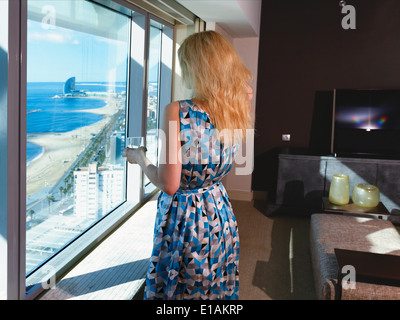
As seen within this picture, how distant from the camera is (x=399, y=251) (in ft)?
8.39

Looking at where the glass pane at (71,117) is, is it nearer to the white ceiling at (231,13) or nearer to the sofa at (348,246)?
the white ceiling at (231,13)

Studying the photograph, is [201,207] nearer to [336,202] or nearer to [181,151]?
[181,151]

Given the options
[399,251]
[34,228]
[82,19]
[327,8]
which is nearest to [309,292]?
[399,251]

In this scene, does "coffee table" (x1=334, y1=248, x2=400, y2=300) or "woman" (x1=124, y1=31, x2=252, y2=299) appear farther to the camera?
"coffee table" (x1=334, y1=248, x2=400, y2=300)

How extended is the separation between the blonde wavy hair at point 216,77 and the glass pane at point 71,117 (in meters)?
1.06

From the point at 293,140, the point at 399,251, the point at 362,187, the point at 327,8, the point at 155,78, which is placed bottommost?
the point at 399,251

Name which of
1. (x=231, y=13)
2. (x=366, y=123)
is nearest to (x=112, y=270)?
(x=231, y=13)

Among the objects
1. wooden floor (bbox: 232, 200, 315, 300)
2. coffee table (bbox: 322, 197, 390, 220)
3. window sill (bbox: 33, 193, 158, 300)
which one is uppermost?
coffee table (bbox: 322, 197, 390, 220)

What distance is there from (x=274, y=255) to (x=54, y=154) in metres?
A: 1.97

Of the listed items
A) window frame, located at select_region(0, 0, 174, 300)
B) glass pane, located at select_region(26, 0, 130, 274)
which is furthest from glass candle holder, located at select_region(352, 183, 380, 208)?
window frame, located at select_region(0, 0, 174, 300)

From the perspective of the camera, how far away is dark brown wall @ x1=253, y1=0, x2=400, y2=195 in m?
4.61

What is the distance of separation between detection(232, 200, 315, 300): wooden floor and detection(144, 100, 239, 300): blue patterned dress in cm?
122

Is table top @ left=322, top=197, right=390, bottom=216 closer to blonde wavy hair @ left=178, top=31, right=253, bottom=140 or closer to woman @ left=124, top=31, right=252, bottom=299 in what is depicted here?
woman @ left=124, top=31, right=252, bottom=299

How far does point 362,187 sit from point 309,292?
949 mm
